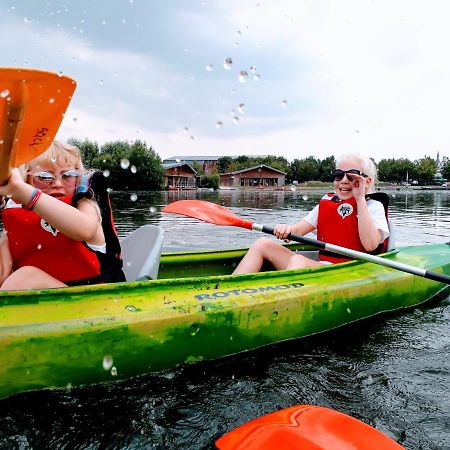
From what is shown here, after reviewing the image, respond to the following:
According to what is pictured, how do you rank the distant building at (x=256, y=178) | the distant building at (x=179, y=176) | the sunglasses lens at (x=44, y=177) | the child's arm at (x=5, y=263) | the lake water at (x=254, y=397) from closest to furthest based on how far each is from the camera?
the lake water at (x=254, y=397) < the sunglasses lens at (x=44, y=177) < the child's arm at (x=5, y=263) < the distant building at (x=179, y=176) < the distant building at (x=256, y=178)

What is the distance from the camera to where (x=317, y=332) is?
3.00 metres

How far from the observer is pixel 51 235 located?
216 cm

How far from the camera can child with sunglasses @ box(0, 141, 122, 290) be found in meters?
2.14

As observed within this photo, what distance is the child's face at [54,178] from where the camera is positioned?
2.14m

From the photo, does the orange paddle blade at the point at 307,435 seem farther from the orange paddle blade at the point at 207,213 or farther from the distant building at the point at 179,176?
the distant building at the point at 179,176

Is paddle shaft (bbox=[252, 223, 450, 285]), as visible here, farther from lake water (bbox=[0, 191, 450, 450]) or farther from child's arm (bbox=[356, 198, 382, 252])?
lake water (bbox=[0, 191, 450, 450])

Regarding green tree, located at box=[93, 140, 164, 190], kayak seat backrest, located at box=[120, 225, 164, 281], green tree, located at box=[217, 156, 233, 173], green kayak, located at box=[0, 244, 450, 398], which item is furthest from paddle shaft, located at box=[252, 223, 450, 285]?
green tree, located at box=[217, 156, 233, 173]

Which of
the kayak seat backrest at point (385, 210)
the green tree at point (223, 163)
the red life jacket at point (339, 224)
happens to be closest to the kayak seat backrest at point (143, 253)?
the red life jacket at point (339, 224)

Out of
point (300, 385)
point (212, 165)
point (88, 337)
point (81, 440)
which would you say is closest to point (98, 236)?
point (88, 337)

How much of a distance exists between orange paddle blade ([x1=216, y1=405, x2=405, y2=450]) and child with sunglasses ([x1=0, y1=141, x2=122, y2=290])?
1.13 meters

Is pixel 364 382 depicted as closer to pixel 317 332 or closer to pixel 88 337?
pixel 317 332

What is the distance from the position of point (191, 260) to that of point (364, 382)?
1673mm

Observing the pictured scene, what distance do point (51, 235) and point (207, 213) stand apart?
1.66m

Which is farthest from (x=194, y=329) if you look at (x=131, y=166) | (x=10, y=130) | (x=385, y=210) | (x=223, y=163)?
(x=223, y=163)
